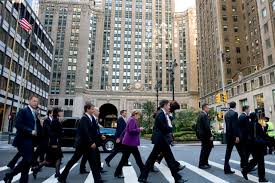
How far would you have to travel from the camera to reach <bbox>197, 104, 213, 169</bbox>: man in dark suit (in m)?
8.86

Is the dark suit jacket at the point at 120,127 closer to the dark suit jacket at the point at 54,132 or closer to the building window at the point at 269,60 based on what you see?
the dark suit jacket at the point at 54,132

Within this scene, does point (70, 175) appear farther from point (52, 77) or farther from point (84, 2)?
point (84, 2)

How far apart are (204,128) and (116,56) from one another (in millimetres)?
96564

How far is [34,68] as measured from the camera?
50.4 m

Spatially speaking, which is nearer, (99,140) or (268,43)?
(99,140)

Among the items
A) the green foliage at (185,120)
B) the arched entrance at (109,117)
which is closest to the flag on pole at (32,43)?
the green foliage at (185,120)

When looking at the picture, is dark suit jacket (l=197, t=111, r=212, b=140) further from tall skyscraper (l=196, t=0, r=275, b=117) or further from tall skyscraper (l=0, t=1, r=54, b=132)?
tall skyscraper (l=196, t=0, r=275, b=117)

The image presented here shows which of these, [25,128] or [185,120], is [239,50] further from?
[25,128]

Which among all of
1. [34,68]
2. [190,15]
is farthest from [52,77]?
[190,15]

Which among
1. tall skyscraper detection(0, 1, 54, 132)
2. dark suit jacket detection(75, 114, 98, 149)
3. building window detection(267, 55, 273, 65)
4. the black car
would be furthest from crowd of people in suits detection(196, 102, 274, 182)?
building window detection(267, 55, 273, 65)

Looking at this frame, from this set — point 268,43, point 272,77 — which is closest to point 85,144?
point 272,77

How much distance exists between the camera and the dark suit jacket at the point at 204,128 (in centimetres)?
888

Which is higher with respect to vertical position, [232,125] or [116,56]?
[116,56]

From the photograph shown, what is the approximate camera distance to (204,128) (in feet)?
29.4
